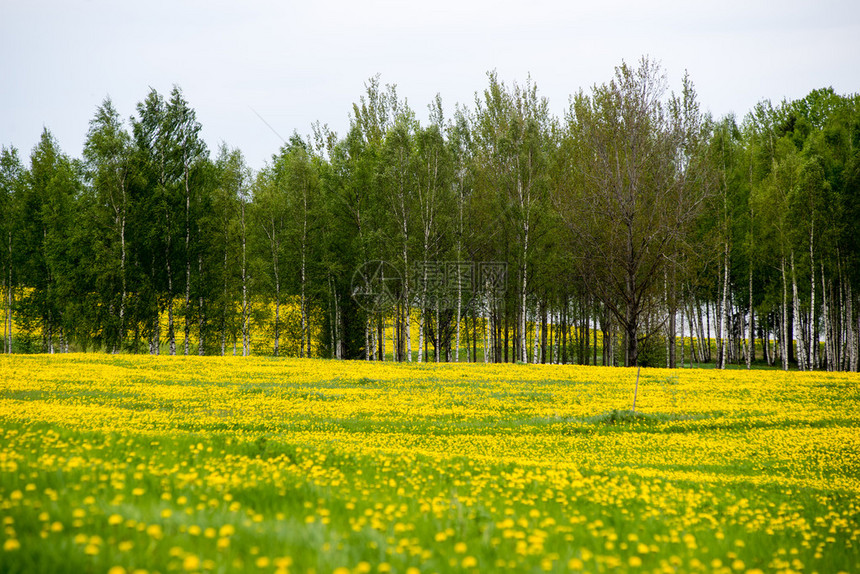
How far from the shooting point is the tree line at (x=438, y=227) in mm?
41438

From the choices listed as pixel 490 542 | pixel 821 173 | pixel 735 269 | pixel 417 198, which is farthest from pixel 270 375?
pixel 735 269

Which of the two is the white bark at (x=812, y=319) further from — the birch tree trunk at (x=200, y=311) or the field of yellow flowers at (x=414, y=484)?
the birch tree trunk at (x=200, y=311)

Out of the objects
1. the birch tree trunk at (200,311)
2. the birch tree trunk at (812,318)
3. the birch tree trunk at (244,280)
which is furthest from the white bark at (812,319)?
the birch tree trunk at (200,311)

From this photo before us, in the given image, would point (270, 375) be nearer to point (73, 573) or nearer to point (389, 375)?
point (389, 375)

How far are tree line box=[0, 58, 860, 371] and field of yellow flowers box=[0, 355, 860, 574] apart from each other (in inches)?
830

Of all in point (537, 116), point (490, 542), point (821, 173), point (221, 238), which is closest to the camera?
point (490, 542)

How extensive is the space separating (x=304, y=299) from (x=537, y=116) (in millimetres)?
26862

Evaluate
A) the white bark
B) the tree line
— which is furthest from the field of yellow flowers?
the white bark

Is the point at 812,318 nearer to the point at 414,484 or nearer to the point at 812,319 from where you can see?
the point at 812,319

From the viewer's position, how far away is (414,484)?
8180 mm

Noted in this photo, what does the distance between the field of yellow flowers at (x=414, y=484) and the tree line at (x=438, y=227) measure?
21.1 meters

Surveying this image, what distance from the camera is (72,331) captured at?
1666 inches

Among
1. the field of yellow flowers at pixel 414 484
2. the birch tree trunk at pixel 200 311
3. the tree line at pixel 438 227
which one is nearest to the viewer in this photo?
the field of yellow flowers at pixel 414 484

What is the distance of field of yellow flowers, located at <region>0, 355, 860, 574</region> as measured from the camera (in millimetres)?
4695
